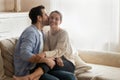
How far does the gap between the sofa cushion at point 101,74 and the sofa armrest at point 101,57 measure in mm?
147

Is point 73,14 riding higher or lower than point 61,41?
higher

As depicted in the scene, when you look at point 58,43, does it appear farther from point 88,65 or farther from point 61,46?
point 88,65

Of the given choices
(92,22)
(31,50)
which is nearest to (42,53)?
(31,50)

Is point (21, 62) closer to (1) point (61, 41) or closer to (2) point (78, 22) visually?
(1) point (61, 41)

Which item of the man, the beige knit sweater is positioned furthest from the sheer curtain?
the man

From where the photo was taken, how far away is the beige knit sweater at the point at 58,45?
2566 mm

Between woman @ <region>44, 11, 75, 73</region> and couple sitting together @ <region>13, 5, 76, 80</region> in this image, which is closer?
couple sitting together @ <region>13, 5, 76, 80</region>

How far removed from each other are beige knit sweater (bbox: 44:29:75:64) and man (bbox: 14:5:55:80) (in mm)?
105

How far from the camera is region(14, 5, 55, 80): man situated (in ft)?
7.66

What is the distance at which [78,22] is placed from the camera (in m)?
3.49

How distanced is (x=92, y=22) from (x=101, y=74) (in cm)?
96

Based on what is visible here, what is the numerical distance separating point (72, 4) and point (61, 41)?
1.05 m

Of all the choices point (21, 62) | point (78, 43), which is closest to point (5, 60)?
point (21, 62)

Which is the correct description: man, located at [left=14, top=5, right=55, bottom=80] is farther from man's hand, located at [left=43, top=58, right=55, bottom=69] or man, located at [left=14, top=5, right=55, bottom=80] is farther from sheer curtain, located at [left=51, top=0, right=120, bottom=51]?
sheer curtain, located at [left=51, top=0, right=120, bottom=51]
